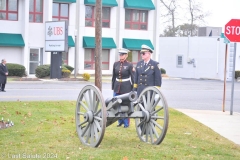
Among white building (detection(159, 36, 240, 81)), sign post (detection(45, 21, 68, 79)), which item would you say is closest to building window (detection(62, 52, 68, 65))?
sign post (detection(45, 21, 68, 79))

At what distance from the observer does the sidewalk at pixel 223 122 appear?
41.1 feet

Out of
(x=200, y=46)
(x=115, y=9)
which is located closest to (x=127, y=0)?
(x=115, y=9)

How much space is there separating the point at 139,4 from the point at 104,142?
129 feet

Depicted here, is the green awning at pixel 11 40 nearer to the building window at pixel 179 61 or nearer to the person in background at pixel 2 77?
the person in background at pixel 2 77

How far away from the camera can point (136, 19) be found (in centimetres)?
5028

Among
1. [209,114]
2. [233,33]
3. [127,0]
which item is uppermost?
[127,0]

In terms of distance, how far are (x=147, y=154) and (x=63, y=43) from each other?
1123 inches

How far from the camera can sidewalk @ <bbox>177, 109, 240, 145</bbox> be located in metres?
12.5

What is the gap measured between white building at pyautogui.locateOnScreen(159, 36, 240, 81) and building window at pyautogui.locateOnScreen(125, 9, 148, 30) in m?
5.91

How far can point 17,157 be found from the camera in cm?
862

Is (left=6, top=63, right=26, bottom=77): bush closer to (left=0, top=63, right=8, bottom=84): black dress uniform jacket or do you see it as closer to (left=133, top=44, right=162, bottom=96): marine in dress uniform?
(left=0, top=63, right=8, bottom=84): black dress uniform jacket

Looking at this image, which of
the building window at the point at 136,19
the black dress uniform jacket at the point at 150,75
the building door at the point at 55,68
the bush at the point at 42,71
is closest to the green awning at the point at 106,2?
the building window at the point at 136,19

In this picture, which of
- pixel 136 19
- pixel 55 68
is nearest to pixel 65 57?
pixel 136 19

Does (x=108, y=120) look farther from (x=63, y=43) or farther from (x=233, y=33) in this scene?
(x=63, y=43)
